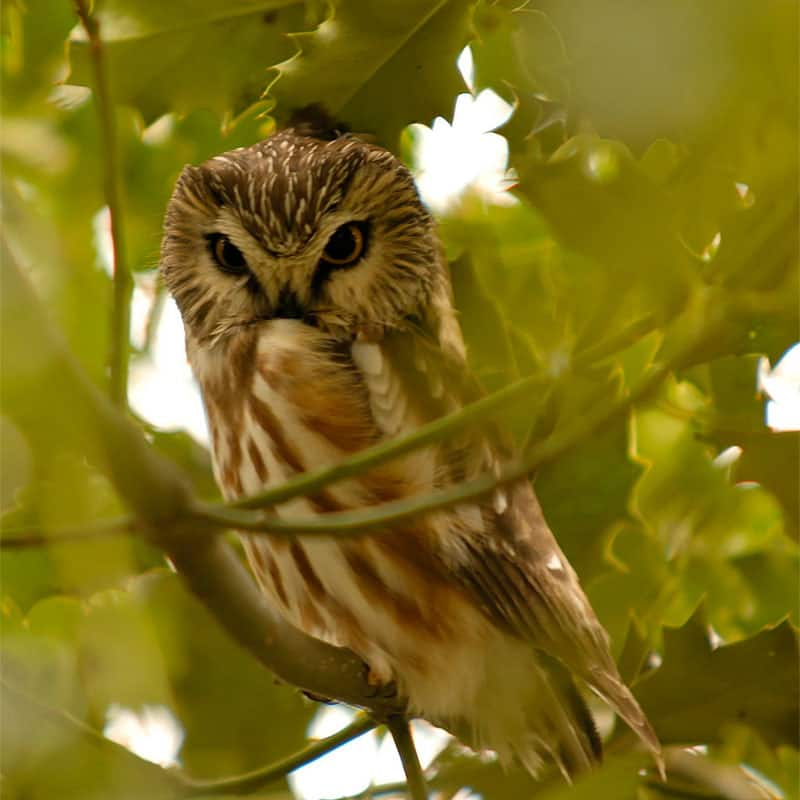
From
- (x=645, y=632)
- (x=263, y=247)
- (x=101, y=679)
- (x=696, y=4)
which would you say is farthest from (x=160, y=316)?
(x=696, y=4)

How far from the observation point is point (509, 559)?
256 centimetres

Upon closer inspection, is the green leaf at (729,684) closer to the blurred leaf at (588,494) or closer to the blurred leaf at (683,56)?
the blurred leaf at (588,494)

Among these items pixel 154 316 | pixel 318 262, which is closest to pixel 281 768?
pixel 154 316

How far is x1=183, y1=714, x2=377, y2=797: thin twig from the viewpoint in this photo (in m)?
1.57

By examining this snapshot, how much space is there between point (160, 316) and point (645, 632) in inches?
43.3

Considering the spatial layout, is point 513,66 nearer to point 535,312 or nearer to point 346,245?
point 535,312

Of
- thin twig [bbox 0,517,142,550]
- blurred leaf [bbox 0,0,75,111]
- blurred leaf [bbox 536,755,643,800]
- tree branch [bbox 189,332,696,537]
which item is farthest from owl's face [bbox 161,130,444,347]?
blurred leaf [bbox 536,755,643,800]

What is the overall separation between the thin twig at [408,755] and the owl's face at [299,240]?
33.5 inches

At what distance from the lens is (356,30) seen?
6.16 feet

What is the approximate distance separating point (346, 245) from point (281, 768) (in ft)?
4.11

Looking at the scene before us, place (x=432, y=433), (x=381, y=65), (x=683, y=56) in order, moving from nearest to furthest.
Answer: (x=683, y=56) → (x=432, y=433) → (x=381, y=65)

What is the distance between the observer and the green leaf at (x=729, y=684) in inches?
87.9

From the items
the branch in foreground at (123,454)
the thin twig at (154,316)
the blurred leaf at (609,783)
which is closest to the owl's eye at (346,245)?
the thin twig at (154,316)

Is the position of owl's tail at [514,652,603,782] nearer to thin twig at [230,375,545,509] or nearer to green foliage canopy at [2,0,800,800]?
green foliage canopy at [2,0,800,800]
